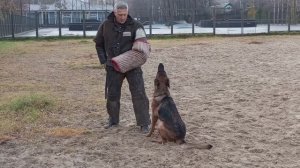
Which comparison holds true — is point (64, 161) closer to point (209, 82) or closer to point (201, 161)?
point (201, 161)

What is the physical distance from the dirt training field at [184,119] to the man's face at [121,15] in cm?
152

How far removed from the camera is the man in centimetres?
662

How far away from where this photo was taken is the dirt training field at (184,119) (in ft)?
18.2

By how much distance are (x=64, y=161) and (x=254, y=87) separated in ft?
19.7

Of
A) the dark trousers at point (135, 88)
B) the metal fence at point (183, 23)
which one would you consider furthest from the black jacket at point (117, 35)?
the metal fence at point (183, 23)

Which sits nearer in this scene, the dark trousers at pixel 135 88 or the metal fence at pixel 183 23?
the dark trousers at pixel 135 88

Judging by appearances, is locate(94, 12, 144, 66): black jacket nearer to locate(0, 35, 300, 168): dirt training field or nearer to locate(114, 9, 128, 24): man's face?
locate(114, 9, 128, 24): man's face

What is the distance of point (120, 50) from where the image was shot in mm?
6684

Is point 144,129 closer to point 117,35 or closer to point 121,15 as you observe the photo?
point 117,35

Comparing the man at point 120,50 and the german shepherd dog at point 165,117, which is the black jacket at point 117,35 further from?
the german shepherd dog at point 165,117

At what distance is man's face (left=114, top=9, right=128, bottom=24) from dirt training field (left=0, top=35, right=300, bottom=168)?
5.00ft


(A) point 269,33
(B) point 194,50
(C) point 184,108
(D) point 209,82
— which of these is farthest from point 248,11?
(C) point 184,108

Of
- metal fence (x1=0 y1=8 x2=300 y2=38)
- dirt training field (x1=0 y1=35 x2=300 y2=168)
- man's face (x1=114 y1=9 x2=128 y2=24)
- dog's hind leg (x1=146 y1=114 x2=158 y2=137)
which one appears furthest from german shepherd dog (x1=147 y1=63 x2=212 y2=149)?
metal fence (x1=0 y1=8 x2=300 y2=38)

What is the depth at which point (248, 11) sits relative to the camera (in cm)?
4681
